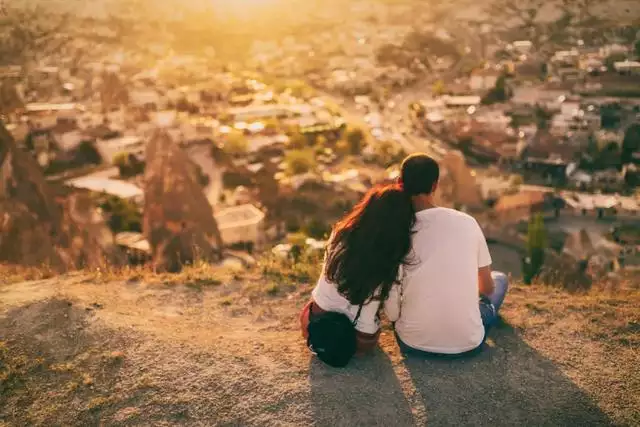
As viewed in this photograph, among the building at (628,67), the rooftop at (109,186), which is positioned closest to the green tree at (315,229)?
the rooftop at (109,186)

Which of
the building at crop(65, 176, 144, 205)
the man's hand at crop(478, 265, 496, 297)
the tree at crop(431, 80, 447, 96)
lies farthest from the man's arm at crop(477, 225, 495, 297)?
the tree at crop(431, 80, 447, 96)

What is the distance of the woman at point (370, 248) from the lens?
268cm

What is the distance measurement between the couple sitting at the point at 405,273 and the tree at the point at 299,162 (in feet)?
59.1

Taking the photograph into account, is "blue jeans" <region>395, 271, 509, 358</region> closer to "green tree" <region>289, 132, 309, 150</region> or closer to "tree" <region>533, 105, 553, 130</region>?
"green tree" <region>289, 132, 309, 150</region>

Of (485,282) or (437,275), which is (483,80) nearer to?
(485,282)

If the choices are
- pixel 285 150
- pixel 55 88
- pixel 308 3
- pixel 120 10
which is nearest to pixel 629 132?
pixel 285 150

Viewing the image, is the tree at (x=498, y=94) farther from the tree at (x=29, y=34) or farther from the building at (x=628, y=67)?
the tree at (x=29, y=34)

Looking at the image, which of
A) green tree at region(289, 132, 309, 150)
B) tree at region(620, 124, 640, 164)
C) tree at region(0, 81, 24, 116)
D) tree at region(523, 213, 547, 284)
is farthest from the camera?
green tree at region(289, 132, 309, 150)

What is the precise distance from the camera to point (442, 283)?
2.73m

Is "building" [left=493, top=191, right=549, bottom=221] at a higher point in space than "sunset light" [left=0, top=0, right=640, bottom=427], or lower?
lower

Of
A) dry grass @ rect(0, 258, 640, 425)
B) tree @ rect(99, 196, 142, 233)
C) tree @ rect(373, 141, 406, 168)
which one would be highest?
dry grass @ rect(0, 258, 640, 425)

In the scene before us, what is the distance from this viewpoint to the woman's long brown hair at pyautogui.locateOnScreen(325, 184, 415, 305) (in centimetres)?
267

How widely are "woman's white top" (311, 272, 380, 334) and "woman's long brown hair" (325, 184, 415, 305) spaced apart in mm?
83

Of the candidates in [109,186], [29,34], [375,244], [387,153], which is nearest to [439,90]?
[387,153]
